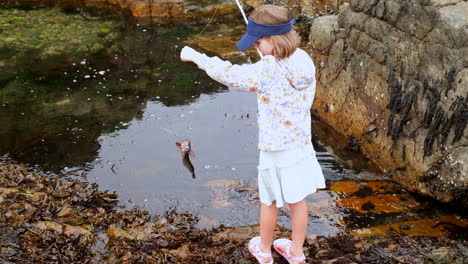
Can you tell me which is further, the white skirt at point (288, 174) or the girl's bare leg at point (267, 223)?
the girl's bare leg at point (267, 223)

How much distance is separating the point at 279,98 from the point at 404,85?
290 cm

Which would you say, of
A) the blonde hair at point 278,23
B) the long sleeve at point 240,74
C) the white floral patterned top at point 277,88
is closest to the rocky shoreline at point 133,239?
the white floral patterned top at point 277,88

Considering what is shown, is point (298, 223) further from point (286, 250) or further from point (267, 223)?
point (286, 250)

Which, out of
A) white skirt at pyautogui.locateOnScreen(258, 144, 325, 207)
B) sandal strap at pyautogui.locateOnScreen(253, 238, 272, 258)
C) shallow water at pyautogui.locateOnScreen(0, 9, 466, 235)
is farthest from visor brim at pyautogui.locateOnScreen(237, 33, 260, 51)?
shallow water at pyautogui.locateOnScreen(0, 9, 466, 235)

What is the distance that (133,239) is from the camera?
4.92 metres

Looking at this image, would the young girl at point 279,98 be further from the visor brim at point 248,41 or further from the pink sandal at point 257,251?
the pink sandal at point 257,251

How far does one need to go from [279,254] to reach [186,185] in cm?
191

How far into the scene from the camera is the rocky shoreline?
4535 millimetres

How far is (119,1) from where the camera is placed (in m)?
11.8

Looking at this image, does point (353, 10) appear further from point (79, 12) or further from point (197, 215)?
point (79, 12)

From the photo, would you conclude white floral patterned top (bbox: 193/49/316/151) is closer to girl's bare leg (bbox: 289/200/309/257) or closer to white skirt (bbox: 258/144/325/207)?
white skirt (bbox: 258/144/325/207)

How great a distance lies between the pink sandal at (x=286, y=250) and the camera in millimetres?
4246

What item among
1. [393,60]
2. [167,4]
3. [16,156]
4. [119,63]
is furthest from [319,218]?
[167,4]

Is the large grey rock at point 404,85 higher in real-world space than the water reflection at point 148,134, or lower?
higher
